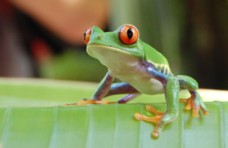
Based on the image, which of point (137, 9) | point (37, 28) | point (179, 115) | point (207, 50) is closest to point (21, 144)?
point (179, 115)

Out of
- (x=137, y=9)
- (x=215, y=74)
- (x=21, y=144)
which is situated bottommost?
(x=21, y=144)

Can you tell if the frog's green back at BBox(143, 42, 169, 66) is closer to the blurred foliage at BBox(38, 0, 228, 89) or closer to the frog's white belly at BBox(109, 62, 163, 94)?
the frog's white belly at BBox(109, 62, 163, 94)

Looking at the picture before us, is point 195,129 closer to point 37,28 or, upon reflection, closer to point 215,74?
point 215,74

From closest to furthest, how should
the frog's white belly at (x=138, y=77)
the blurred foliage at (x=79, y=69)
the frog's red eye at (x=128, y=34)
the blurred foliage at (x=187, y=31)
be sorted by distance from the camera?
the frog's red eye at (x=128, y=34) < the frog's white belly at (x=138, y=77) < the blurred foliage at (x=187, y=31) < the blurred foliage at (x=79, y=69)

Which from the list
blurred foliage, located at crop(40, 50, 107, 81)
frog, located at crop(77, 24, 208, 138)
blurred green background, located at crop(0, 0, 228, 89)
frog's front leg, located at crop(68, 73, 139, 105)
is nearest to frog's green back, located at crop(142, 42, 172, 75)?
frog, located at crop(77, 24, 208, 138)

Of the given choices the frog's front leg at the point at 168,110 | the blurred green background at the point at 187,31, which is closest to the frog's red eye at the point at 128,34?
the frog's front leg at the point at 168,110

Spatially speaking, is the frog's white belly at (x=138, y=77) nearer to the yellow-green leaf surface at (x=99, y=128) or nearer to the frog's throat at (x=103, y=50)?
the frog's throat at (x=103, y=50)

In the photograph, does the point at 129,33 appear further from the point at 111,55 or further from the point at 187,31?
the point at 187,31
